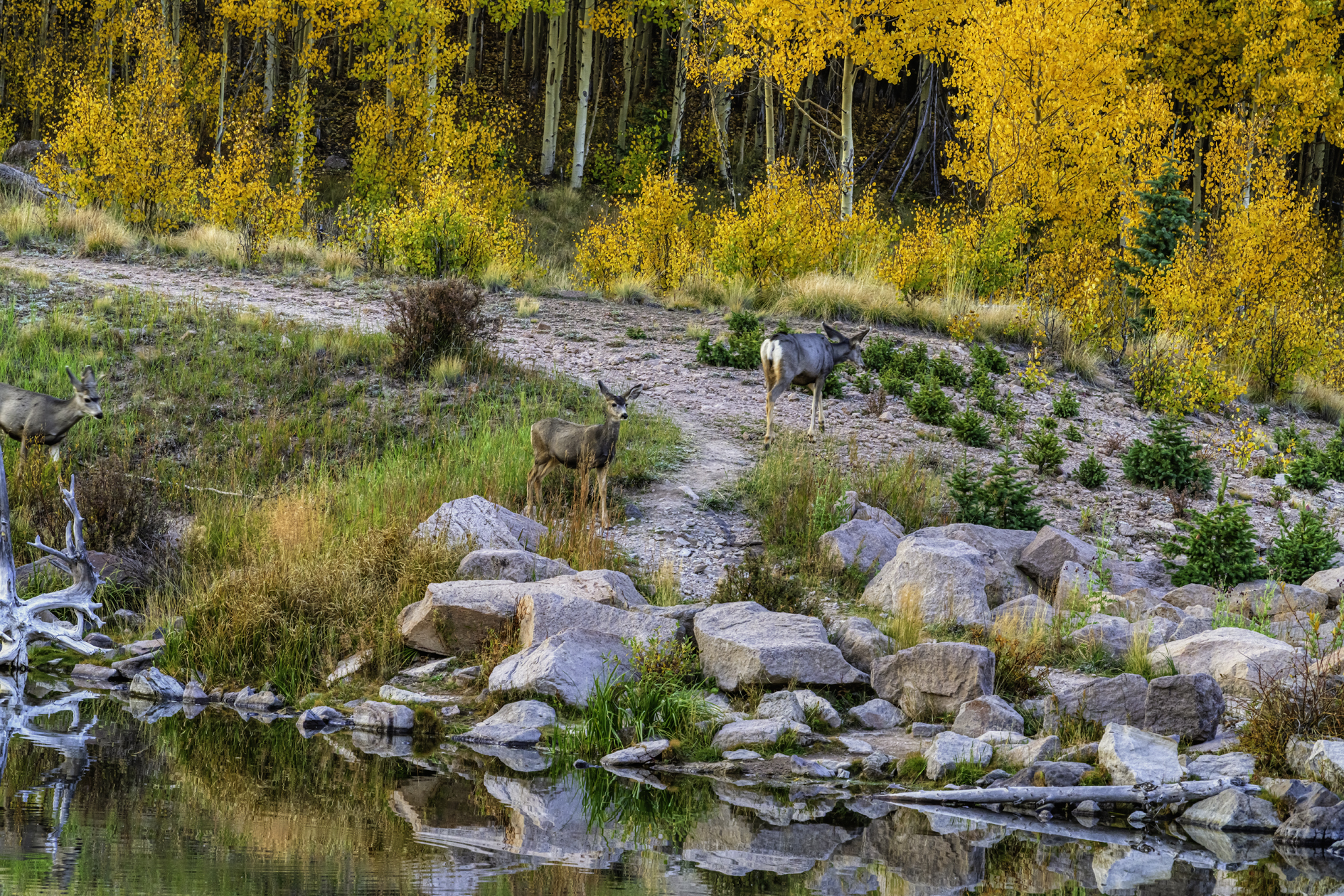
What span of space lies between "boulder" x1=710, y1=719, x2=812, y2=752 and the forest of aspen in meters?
11.4

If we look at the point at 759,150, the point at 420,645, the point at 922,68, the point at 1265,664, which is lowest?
the point at 420,645

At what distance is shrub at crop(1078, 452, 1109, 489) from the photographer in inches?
560

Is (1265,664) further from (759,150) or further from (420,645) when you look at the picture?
(759,150)

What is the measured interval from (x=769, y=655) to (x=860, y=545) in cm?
276

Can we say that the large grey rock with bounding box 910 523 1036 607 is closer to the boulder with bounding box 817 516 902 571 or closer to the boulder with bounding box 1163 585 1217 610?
the boulder with bounding box 817 516 902 571

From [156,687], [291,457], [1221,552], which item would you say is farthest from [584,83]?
[156,687]

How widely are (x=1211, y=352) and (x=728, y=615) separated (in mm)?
12097

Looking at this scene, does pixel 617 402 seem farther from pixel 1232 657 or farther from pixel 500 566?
pixel 1232 657

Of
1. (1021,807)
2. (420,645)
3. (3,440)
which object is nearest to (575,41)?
(3,440)

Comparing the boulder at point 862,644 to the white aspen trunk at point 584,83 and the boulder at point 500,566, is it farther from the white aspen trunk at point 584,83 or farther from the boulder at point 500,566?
the white aspen trunk at point 584,83

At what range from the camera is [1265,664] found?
8.19 m

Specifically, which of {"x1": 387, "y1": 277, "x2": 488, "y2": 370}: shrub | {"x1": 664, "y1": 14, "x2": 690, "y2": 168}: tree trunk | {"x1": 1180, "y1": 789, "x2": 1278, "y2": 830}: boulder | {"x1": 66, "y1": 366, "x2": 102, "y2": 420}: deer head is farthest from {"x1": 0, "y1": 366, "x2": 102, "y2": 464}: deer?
{"x1": 664, "y1": 14, "x2": 690, "y2": 168}: tree trunk

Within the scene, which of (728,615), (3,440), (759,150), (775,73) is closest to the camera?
(728,615)

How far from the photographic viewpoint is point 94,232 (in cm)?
2200
